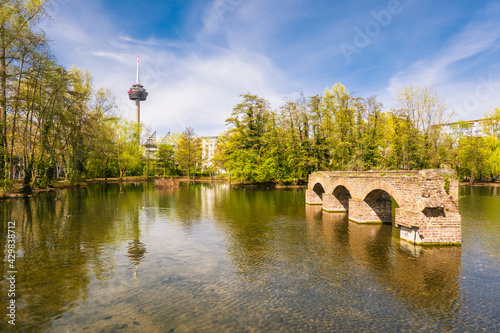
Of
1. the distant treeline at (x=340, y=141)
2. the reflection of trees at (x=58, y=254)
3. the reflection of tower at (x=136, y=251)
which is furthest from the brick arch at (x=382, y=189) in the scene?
the distant treeline at (x=340, y=141)

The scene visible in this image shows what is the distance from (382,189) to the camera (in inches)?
673

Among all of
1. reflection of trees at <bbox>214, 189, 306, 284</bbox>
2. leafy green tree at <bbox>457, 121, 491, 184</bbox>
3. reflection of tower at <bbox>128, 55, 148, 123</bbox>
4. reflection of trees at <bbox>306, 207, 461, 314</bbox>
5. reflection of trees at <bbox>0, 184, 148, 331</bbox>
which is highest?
reflection of tower at <bbox>128, 55, 148, 123</bbox>

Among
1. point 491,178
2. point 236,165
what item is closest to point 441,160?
point 491,178

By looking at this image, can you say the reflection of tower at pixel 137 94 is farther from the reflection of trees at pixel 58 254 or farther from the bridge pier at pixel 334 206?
the bridge pier at pixel 334 206

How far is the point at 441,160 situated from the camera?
46031 mm

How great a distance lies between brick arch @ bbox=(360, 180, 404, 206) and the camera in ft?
50.7

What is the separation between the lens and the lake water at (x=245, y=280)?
7098 millimetres

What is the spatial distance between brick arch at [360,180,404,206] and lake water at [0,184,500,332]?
2370mm

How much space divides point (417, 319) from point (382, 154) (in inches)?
1880

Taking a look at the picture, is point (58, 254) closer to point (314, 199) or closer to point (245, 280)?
point (245, 280)

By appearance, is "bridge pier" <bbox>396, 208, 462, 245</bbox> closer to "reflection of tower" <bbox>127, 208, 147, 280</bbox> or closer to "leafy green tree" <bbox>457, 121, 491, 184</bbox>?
"reflection of tower" <bbox>127, 208, 147, 280</bbox>

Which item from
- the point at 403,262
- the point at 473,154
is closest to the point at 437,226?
the point at 403,262

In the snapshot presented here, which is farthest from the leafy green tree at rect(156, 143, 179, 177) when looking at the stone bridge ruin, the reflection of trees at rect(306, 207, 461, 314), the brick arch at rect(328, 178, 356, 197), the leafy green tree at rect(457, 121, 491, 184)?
the leafy green tree at rect(457, 121, 491, 184)

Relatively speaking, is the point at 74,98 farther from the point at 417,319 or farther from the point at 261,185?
the point at 417,319
